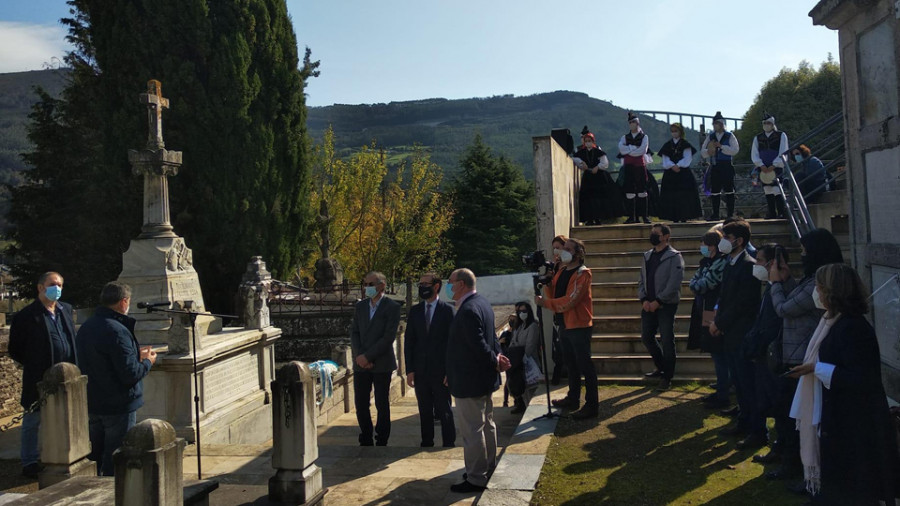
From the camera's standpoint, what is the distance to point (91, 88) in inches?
658

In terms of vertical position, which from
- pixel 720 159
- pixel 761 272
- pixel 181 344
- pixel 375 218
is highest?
pixel 375 218

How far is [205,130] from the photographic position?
16109mm

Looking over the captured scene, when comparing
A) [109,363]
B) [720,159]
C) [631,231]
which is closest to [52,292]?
[109,363]

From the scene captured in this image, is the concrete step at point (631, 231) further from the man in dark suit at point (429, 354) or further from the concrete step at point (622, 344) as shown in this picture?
the man in dark suit at point (429, 354)

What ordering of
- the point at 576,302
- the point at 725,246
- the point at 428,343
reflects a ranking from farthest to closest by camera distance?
the point at 428,343 < the point at 576,302 < the point at 725,246

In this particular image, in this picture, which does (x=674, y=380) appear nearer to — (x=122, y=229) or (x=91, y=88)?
(x=122, y=229)

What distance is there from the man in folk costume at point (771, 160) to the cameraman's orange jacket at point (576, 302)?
22.4ft

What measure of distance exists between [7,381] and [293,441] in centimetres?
842

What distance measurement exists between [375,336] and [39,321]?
315 cm

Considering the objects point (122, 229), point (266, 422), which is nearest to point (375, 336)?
point (266, 422)

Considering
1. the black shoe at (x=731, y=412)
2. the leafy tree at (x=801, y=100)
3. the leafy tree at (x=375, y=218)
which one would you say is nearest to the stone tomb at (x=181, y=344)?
the black shoe at (x=731, y=412)

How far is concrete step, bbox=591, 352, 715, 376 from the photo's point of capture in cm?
811

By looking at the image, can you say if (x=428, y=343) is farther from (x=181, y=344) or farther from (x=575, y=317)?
(x=181, y=344)

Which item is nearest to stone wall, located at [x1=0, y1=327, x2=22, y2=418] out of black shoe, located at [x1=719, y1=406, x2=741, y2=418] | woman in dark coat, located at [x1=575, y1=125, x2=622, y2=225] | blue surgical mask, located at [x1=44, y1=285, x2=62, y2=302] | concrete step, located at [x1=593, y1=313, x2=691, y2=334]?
blue surgical mask, located at [x1=44, y1=285, x2=62, y2=302]
